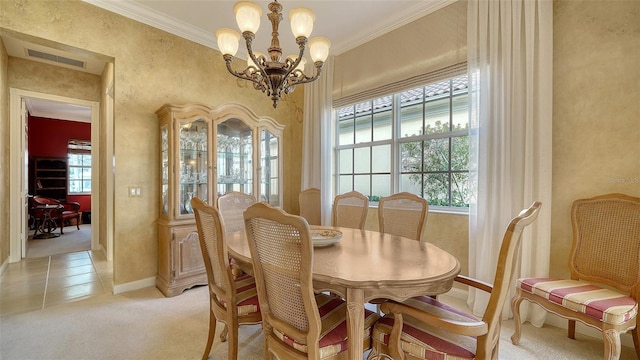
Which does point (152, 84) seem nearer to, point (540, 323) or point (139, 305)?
point (139, 305)

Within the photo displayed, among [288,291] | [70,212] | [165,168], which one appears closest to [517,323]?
[288,291]

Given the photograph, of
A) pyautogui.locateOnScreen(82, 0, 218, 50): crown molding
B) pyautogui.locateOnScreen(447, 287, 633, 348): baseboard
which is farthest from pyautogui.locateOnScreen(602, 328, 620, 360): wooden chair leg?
pyautogui.locateOnScreen(82, 0, 218, 50): crown molding

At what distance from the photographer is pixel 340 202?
115 inches

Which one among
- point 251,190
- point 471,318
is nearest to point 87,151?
point 251,190

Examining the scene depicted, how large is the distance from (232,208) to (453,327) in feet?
6.73

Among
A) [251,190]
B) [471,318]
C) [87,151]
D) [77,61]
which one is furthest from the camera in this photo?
[87,151]

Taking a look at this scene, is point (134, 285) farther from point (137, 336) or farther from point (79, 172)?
point (79, 172)

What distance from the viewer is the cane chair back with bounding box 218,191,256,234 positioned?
255cm

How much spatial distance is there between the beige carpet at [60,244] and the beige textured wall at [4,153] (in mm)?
701

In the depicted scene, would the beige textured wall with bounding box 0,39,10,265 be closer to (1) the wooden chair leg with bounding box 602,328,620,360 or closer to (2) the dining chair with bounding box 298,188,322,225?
(2) the dining chair with bounding box 298,188,322,225

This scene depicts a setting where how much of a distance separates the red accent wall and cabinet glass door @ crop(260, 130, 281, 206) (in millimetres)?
6594

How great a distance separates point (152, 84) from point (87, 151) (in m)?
6.29

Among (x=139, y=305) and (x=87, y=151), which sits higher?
(x=87, y=151)

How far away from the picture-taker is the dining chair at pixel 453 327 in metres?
1.11
